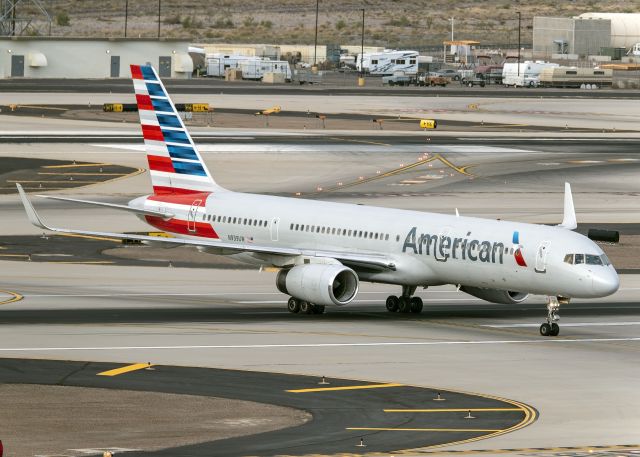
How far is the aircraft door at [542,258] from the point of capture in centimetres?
5294

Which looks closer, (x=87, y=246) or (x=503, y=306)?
(x=503, y=306)

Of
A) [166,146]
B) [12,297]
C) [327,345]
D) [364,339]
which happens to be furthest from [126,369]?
[166,146]

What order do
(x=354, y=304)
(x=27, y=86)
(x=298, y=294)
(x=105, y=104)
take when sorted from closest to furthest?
1. (x=298, y=294)
2. (x=354, y=304)
3. (x=105, y=104)
4. (x=27, y=86)

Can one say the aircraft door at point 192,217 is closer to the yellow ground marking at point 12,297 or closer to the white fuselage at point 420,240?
the white fuselage at point 420,240

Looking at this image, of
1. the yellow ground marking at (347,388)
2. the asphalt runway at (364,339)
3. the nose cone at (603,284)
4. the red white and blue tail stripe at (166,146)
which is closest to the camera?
the asphalt runway at (364,339)

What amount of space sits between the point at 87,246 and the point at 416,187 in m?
33.2

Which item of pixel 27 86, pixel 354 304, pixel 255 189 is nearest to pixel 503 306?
pixel 354 304

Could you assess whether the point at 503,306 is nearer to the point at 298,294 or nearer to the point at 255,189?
the point at 298,294

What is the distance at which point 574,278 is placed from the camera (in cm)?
5244

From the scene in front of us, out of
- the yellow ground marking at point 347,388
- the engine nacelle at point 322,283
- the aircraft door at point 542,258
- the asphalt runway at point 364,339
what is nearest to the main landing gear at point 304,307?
the asphalt runway at point 364,339

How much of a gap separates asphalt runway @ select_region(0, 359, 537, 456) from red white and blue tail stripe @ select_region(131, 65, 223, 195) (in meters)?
19.8

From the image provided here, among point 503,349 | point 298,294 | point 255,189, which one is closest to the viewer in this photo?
point 503,349

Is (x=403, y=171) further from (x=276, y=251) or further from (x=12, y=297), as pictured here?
(x=276, y=251)

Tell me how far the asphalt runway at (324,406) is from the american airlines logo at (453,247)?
40.2 ft
